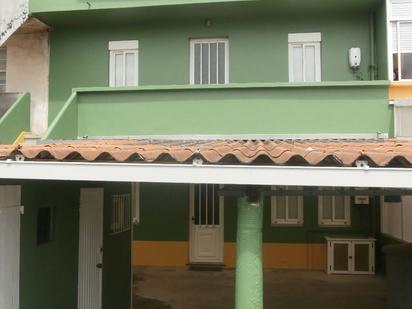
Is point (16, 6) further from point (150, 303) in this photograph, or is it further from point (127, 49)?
point (150, 303)

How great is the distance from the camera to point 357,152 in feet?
13.4

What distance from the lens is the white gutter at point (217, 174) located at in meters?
3.88

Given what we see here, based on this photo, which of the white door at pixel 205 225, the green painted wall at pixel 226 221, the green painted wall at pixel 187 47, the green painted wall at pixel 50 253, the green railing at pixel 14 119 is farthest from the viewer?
the white door at pixel 205 225

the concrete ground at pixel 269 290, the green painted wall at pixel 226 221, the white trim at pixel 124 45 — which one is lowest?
the concrete ground at pixel 269 290

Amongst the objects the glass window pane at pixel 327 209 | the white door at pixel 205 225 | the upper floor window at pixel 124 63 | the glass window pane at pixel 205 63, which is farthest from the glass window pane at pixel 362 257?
the upper floor window at pixel 124 63

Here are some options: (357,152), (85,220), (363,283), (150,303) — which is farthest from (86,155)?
(363,283)

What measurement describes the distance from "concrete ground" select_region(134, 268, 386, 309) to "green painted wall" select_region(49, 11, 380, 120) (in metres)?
4.80

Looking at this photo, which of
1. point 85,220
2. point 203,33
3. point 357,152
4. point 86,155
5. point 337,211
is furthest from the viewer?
point 337,211

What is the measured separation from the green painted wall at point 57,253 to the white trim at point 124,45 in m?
4.58

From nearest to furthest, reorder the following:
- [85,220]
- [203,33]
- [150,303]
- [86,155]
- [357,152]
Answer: [357,152], [86,155], [85,220], [150,303], [203,33]

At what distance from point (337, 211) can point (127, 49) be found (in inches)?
290

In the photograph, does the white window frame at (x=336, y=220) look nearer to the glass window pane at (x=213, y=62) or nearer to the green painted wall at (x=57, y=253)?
the glass window pane at (x=213, y=62)

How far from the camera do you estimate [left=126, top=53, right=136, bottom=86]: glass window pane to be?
12195mm

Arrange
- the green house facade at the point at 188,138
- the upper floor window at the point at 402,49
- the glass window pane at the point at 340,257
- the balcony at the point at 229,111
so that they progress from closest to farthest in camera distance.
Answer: the green house facade at the point at 188,138, the balcony at the point at 229,111, the upper floor window at the point at 402,49, the glass window pane at the point at 340,257
